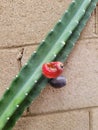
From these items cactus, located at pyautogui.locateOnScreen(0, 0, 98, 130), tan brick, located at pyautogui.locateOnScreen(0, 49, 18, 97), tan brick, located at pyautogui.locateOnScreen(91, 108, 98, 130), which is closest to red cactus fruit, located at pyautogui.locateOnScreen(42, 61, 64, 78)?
cactus, located at pyautogui.locateOnScreen(0, 0, 98, 130)

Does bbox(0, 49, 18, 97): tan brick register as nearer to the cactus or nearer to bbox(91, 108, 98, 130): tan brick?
the cactus

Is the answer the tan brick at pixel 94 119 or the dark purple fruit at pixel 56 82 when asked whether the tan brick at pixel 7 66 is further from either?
the tan brick at pixel 94 119

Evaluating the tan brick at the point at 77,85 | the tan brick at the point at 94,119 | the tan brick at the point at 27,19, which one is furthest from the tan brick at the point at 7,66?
the tan brick at the point at 94,119

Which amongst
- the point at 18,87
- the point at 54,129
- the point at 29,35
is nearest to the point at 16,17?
the point at 29,35

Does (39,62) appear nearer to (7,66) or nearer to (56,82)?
(56,82)

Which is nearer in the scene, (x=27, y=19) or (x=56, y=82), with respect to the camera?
(x=56, y=82)

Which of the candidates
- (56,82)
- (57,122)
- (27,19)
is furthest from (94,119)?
(27,19)
